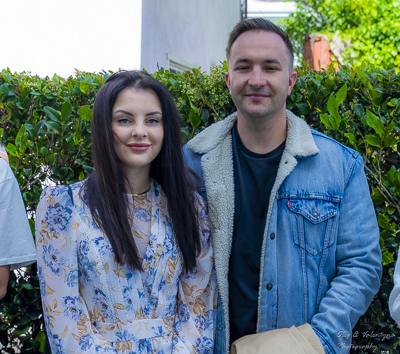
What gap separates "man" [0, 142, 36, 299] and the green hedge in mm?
854

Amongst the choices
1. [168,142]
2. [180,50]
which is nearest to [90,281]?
[168,142]

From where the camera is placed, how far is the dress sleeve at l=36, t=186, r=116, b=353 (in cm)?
230

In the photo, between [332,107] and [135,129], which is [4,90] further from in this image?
[332,107]

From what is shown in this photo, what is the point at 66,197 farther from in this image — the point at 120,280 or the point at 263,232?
the point at 263,232

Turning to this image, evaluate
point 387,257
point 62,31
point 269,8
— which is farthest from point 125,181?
point 269,8

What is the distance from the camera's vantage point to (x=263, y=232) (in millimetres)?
2676

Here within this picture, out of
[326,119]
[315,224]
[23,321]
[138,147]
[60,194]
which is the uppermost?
[326,119]

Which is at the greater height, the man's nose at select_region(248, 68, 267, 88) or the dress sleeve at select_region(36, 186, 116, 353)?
the man's nose at select_region(248, 68, 267, 88)

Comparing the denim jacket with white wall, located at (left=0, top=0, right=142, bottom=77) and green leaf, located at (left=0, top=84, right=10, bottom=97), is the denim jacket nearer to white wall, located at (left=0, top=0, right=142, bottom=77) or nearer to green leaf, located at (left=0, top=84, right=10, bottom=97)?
green leaf, located at (left=0, top=84, right=10, bottom=97)

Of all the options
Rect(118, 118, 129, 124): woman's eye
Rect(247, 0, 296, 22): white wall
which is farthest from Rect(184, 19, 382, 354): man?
Rect(247, 0, 296, 22): white wall

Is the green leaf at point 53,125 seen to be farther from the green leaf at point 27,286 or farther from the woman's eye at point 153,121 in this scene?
the woman's eye at point 153,121

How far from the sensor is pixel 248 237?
2.69m

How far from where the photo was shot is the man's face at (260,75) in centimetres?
267

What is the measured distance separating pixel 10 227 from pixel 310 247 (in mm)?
1326
